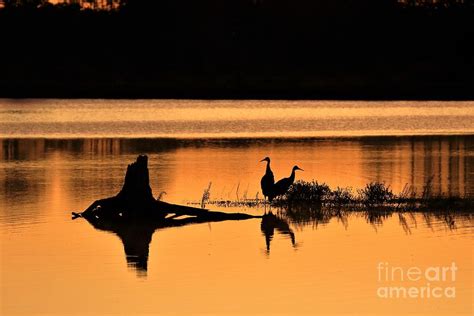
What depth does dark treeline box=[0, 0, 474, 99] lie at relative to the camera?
89812 mm

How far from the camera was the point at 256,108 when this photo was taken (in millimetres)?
72750

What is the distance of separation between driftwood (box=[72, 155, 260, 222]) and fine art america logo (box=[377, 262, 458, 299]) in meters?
3.93

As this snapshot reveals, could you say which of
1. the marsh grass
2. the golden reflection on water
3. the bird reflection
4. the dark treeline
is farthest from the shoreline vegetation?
the dark treeline

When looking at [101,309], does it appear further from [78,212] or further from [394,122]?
[394,122]

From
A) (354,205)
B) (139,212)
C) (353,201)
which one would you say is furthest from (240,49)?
(139,212)

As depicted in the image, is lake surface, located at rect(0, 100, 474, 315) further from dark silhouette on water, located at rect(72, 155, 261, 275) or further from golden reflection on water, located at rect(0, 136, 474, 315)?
dark silhouette on water, located at rect(72, 155, 261, 275)

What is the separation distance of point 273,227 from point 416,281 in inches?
166

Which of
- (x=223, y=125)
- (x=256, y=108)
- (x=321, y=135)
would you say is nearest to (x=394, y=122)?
(x=223, y=125)

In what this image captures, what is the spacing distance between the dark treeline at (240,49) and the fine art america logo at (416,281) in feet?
225

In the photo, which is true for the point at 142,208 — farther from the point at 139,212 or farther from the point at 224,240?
the point at 224,240

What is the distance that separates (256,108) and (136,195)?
53345 mm

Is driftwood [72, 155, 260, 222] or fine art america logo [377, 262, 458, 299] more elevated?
driftwood [72, 155, 260, 222]

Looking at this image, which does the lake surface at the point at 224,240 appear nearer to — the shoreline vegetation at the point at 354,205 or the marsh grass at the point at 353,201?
the shoreline vegetation at the point at 354,205

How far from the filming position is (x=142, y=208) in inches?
775
